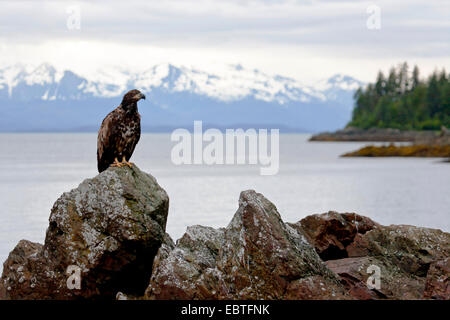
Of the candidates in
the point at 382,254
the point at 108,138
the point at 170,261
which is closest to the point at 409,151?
the point at 382,254

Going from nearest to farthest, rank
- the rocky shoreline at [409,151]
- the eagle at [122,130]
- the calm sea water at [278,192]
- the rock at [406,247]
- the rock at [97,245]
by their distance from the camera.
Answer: the rock at [97,245]
the eagle at [122,130]
the rock at [406,247]
the calm sea water at [278,192]
the rocky shoreline at [409,151]

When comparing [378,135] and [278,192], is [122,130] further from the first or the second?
[378,135]

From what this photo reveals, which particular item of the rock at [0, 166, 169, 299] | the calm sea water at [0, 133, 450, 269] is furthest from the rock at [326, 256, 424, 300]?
the calm sea water at [0, 133, 450, 269]

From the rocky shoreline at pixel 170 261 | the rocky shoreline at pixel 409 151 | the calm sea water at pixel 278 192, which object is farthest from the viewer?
the rocky shoreline at pixel 409 151

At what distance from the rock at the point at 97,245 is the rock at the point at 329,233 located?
→ 3908 mm

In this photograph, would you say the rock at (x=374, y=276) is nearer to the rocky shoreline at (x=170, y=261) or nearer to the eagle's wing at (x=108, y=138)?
the rocky shoreline at (x=170, y=261)

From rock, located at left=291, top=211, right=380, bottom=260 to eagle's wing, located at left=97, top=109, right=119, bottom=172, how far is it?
170 inches

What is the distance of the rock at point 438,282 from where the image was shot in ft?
40.0

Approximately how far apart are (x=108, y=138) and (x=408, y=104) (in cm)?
16218

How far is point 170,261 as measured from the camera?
39.8 ft

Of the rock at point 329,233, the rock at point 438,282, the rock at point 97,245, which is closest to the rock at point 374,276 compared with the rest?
the rock at point 438,282

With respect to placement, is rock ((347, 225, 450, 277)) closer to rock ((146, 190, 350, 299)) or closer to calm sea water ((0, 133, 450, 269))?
rock ((146, 190, 350, 299))
